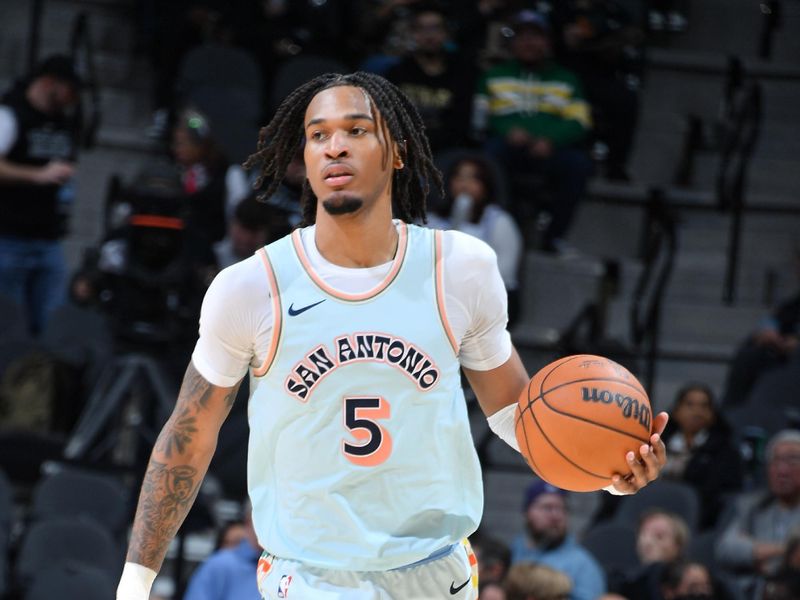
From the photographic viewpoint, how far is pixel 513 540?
930 cm

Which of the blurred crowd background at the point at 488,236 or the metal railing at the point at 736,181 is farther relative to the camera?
the metal railing at the point at 736,181

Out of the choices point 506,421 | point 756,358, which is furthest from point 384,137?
point 756,358

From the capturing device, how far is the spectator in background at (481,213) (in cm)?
938

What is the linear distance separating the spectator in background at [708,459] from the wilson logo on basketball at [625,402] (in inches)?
196

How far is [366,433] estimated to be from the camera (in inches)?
151

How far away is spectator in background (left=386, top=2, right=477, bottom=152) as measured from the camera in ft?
33.4

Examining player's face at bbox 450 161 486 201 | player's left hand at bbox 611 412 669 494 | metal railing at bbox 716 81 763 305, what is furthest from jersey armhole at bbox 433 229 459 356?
metal railing at bbox 716 81 763 305

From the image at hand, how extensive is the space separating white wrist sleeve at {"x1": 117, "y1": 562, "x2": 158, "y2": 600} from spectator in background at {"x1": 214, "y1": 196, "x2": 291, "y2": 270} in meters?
5.00

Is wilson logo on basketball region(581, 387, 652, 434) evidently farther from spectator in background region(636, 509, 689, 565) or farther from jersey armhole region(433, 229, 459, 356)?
spectator in background region(636, 509, 689, 565)

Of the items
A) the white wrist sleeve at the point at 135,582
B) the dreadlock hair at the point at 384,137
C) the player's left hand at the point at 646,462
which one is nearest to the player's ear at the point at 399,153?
the dreadlock hair at the point at 384,137

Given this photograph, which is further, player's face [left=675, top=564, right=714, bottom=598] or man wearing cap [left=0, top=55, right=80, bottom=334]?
man wearing cap [left=0, top=55, right=80, bottom=334]

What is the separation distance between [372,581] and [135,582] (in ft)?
1.90

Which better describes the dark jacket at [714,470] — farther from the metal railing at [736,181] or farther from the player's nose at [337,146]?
the player's nose at [337,146]

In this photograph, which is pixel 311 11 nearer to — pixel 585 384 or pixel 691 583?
pixel 691 583
